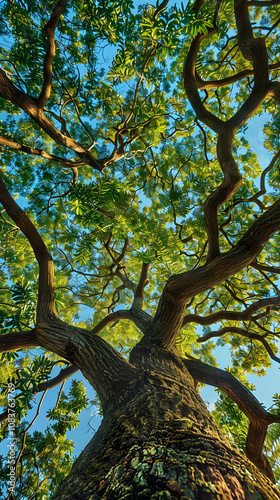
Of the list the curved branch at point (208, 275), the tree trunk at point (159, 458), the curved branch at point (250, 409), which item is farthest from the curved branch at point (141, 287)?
the tree trunk at point (159, 458)

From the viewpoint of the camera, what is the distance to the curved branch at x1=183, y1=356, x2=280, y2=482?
2.46m

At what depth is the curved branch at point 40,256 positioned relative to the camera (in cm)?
239

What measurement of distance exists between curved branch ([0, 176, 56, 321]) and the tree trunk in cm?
113

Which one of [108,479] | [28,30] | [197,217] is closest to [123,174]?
[197,217]

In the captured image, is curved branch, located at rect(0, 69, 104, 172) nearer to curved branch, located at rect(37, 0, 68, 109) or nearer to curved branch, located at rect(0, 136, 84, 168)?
curved branch, located at rect(37, 0, 68, 109)

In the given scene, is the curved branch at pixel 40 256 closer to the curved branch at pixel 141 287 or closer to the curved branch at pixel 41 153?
the curved branch at pixel 41 153

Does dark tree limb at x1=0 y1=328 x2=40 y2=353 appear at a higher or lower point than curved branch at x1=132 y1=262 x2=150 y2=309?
lower

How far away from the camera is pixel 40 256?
249 cm

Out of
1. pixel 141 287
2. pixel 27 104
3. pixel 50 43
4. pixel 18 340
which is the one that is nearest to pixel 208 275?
pixel 18 340

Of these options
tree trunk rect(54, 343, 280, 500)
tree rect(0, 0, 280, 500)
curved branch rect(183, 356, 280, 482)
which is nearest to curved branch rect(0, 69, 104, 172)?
tree rect(0, 0, 280, 500)

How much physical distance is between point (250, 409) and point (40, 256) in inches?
109

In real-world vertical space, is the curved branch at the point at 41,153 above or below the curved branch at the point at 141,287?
above

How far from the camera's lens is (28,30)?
2771 millimetres

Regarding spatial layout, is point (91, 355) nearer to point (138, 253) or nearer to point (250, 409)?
point (138, 253)
